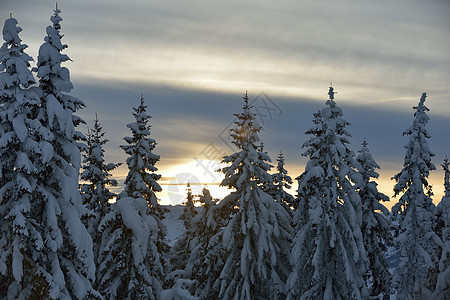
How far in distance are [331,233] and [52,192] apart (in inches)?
512

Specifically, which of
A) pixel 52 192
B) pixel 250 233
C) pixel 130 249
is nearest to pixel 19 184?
pixel 52 192

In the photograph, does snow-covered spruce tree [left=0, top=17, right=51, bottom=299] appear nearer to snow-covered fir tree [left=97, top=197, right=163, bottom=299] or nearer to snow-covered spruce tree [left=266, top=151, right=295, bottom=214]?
snow-covered fir tree [left=97, top=197, right=163, bottom=299]

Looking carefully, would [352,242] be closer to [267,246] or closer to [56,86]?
[267,246]

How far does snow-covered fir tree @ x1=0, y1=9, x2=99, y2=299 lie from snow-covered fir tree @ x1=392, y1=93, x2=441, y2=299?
86.5 ft

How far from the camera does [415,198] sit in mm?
35688

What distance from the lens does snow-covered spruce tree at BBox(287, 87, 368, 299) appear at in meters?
22.5

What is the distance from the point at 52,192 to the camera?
17.3 m

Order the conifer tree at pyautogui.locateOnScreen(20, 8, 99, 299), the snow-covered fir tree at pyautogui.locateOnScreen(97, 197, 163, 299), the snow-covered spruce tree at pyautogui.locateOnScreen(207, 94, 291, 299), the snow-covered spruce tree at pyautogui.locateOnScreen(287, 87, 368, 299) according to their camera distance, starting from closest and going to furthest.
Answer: the conifer tree at pyautogui.locateOnScreen(20, 8, 99, 299) < the snow-covered spruce tree at pyautogui.locateOnScreen(287, 87, 368, 299) < the snow-covered spruce tree at pyautogui.locateOnScreen(207, 94, 291, 299) < the snow-covered fir tree at pyautogui.locateOnScreen(97, 197, 163, 299)

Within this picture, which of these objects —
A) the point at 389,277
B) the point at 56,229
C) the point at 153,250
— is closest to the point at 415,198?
the point at 389,277

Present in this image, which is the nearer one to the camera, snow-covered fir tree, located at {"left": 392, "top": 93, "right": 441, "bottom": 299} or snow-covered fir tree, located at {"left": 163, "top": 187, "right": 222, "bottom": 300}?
snow-covered fir tree, located at {"left": 163, "top": 187, "right": 222, "bottom": 300}

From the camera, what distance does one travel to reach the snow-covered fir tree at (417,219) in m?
35.0

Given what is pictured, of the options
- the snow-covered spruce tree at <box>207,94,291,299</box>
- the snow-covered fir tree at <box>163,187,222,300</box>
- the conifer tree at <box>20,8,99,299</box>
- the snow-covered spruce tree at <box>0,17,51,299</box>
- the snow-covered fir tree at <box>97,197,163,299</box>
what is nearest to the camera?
the snow-covered spruce tree at <box>0,17,51,299</box>

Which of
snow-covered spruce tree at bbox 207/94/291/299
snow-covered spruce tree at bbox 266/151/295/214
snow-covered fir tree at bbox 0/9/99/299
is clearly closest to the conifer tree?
snow-covered fir tree at bbox 0/9/99/299

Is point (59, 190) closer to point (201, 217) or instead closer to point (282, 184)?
point (201, 217)
